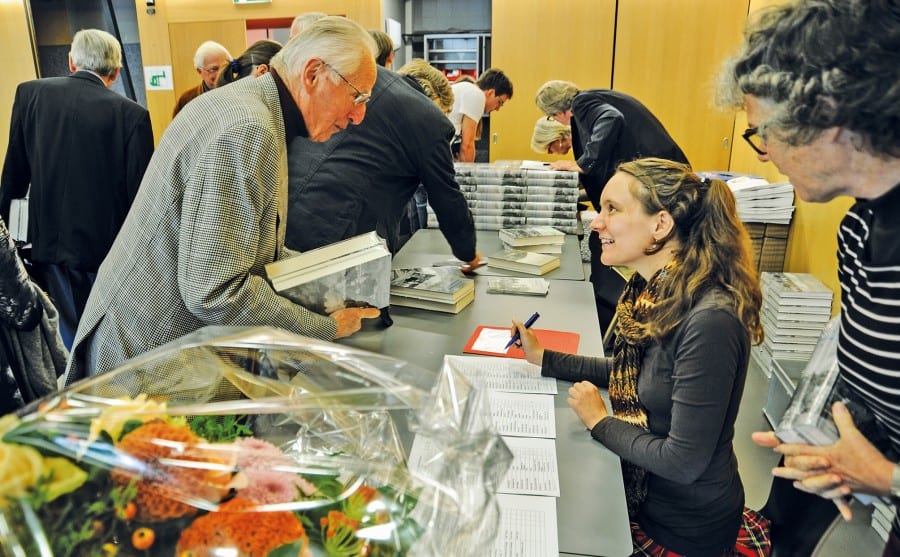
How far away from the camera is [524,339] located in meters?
1.63

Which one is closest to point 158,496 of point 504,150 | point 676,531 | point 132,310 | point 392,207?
point 132,310

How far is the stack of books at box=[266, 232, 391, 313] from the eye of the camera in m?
1.30

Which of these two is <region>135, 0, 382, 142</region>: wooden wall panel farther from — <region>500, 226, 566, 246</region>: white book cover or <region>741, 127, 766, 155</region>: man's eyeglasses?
<region>741, 127, 766, 155</region>: man's eyeglasses

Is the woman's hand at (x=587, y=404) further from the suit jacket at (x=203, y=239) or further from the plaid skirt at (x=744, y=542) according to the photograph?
the suit jacket at (x=203, y=239)

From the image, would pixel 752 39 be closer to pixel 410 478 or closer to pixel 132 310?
pixel 410 478

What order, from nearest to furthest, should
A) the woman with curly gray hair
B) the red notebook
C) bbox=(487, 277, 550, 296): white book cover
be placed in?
the woman with curly gray hair, the red notebook, bbox=(487, 277, 550, 296): white book cover

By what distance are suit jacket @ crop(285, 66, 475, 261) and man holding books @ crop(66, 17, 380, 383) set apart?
60 centimetres

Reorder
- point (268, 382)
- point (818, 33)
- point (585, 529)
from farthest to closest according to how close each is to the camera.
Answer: point (585, 529) → point (818, 33) → point (268, 382)

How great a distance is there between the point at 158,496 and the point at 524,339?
3.77ft

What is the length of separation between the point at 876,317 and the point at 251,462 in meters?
0.96

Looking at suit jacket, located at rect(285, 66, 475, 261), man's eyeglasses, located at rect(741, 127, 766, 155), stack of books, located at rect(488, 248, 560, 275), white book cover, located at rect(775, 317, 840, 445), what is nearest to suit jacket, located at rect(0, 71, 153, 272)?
suit jacket, located at rect(285, 66, 475, 261)

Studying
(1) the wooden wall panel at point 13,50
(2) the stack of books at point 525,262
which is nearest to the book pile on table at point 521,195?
(2) the stack of books at point 525,262

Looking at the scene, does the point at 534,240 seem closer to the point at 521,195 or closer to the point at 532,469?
the point at 521,195

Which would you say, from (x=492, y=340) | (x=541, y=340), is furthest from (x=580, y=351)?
(x=492, y=340)
